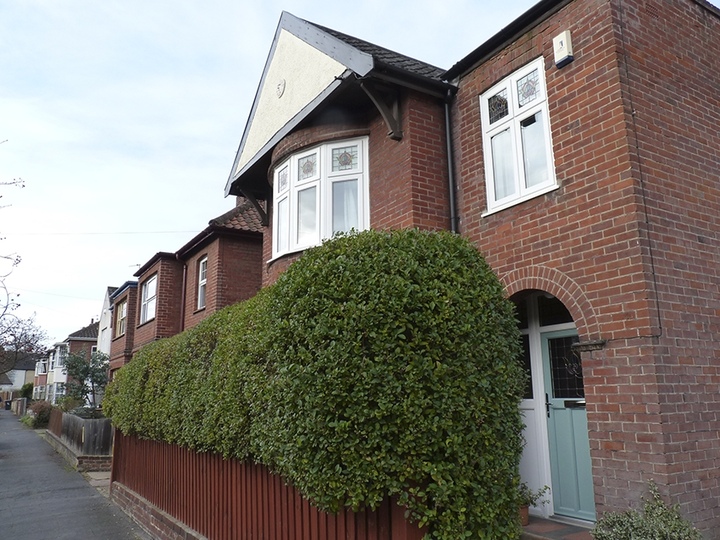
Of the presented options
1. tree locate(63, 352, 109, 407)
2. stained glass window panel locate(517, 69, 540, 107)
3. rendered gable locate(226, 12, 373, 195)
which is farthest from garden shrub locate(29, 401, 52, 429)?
stained glass window panel locate(517, 69, 540, 107)

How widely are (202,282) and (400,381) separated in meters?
13.2

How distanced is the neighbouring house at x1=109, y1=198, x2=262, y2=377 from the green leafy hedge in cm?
1016

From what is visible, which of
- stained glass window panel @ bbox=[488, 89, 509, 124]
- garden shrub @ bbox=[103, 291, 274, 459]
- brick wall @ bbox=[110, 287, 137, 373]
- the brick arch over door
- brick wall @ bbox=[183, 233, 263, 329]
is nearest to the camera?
Result: the brick arch over door

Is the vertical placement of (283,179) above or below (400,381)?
above

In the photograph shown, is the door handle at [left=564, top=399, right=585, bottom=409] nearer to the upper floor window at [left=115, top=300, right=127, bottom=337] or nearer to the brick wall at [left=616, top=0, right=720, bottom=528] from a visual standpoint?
the brick wall at [left=616, top=0, right=720, bottom=528]

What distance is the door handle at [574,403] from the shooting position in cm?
628

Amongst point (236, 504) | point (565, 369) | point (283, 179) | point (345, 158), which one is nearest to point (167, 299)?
point (283, 179)

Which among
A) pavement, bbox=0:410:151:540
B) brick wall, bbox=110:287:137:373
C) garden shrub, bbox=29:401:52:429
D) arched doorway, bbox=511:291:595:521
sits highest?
brick wall, bbox=110:287:137:373

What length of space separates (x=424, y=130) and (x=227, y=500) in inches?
217

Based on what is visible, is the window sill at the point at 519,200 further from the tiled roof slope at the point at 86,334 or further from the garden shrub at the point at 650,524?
the tiled roof slope at the point at 86,334

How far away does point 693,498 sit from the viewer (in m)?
5.02

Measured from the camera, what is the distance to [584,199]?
19.5ft

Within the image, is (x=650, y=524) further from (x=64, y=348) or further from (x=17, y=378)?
(x=17, y=378)

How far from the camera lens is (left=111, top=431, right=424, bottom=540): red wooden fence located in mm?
4410
